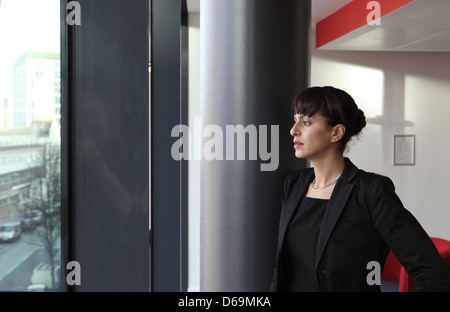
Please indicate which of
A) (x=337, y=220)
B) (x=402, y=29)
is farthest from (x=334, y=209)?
(x=402, y=29)

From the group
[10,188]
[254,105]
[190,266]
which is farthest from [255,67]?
[190,266]

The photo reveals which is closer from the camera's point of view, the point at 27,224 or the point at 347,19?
the point at 27,224

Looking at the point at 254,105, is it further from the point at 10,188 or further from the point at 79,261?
the point at 79,261

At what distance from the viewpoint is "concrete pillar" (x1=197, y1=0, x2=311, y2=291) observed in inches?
64.2

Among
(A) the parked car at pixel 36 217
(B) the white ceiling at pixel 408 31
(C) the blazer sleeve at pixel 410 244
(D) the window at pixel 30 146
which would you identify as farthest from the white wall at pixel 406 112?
(C) the blazer sleeve at pixel 410 244

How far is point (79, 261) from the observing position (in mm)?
2482

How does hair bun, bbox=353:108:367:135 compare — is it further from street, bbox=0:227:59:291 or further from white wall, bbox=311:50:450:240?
white wall, bbox=311:50:450:240

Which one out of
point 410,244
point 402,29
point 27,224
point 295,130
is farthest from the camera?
point 402,29

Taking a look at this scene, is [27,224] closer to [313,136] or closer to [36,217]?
[36,217]

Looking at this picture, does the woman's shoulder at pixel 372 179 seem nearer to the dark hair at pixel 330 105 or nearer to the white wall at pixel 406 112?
the dark hair at pixel 330 105

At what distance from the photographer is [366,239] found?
56.5 inches

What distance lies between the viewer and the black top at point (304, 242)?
1.50m

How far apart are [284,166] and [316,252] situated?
1.17 ft

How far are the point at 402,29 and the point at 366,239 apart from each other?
3.82m
